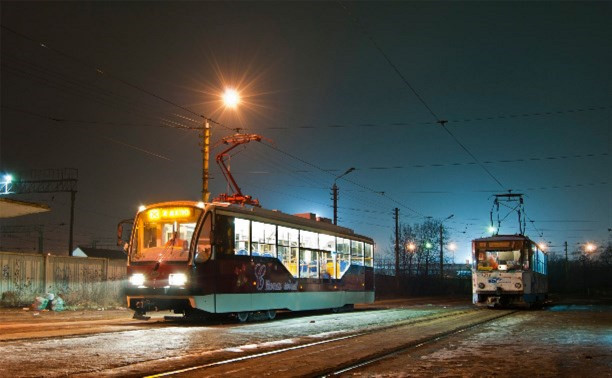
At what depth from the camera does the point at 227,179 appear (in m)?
21.0

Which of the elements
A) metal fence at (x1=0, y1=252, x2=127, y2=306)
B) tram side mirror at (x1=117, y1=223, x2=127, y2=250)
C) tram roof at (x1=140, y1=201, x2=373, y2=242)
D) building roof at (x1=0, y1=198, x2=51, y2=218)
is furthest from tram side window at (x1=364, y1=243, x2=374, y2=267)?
building roof at (x1=0, y1=198, x2=51, y2=218)

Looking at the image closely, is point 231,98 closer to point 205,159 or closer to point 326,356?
point 205,159

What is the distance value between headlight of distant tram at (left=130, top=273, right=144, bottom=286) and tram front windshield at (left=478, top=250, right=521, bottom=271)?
16687 millimetres

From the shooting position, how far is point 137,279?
16.7 metres

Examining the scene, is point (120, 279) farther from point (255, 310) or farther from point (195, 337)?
point (195, 337)

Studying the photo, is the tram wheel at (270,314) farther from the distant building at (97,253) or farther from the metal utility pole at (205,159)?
the distant building at (97,253)

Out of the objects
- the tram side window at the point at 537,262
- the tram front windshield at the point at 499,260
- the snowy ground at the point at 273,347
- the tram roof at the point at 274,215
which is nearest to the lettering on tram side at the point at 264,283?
the snowy ground at the point at 273,347

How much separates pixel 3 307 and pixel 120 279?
6645 millimetres

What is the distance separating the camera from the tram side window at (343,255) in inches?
909

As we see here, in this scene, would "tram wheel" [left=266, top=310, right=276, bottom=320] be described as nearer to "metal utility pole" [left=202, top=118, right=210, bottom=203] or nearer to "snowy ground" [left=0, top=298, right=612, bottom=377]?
"snowy ground" [left=0, top=298, right=612, bottom=377]

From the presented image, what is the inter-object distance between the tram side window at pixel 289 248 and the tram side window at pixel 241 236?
5.62 feet

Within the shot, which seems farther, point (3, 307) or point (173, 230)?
point (3, 307)

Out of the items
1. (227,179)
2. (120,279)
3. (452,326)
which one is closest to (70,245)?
(120,279)

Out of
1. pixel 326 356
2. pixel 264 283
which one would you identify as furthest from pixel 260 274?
pixel 326 356
